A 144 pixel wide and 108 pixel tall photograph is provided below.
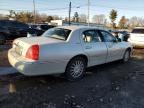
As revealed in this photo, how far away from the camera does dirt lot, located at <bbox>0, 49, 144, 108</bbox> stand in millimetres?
4352

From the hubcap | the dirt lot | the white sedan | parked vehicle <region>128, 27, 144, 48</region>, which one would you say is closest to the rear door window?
the white sedan

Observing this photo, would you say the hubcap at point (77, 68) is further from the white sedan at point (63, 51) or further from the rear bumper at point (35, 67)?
the rear bumper at point (35, 67)

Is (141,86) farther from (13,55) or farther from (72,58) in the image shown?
(13,55)

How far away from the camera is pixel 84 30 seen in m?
6.28

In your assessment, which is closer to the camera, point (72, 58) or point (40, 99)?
point (40, 99)

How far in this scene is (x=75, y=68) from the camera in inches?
234

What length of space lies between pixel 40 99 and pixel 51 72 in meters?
0.94

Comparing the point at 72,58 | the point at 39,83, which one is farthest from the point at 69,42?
the point at 39,83

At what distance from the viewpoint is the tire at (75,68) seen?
5746 mm

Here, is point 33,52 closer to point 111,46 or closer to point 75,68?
point 75,68

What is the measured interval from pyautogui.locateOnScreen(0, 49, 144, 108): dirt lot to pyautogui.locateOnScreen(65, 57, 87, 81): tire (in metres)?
0.18

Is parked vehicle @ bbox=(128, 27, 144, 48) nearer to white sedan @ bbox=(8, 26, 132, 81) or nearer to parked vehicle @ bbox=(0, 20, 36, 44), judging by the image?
white sedan @ bbox=(8, 26, 132, 81)

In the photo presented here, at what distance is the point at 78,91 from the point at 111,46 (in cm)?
280

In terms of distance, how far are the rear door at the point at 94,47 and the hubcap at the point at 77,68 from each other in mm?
400
